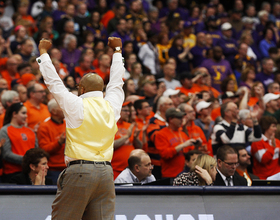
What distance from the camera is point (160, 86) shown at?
899cm

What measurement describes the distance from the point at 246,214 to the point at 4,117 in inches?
148

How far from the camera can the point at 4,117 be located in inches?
252

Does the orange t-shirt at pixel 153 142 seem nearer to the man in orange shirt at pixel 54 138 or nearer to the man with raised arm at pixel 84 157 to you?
the man in orange shirt at pixel 54 138

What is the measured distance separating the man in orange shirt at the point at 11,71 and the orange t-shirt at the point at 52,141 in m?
2.48

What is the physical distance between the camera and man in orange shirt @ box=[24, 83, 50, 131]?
710cm

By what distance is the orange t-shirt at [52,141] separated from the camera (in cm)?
625

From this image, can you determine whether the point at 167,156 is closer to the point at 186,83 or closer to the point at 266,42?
the point at 186,83

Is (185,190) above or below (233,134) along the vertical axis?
below

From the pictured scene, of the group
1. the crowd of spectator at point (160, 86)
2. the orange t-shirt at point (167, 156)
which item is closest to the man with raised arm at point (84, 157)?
the crowd of spectator at point (160, 86)

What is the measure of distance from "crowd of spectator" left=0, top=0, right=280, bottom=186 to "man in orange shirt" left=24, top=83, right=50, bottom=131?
2cm

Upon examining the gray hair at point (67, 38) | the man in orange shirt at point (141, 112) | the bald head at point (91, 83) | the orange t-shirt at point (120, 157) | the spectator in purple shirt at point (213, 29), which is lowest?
the bald head at point (91, 83)

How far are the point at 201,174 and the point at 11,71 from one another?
5.19 m

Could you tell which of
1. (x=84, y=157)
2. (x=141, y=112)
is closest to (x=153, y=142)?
(x=141, y=112)

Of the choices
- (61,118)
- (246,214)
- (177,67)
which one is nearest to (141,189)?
(246,214)
